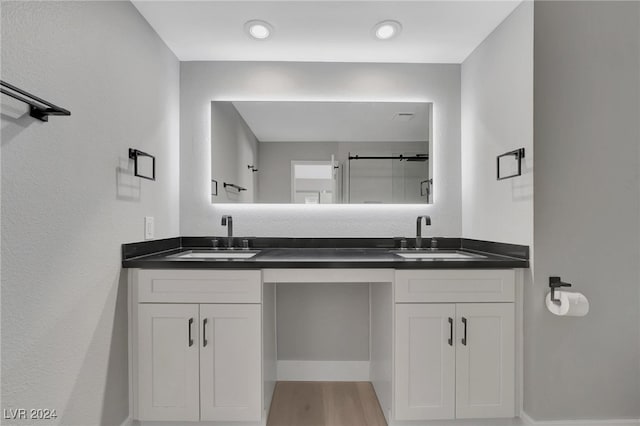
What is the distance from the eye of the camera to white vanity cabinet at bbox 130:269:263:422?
5.56ft

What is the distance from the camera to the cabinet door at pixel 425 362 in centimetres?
171

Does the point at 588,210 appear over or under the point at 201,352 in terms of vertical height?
over

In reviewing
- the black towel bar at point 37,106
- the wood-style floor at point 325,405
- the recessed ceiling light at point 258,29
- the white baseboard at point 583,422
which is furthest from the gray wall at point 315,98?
the black towel bar at point 37,106

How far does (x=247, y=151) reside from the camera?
95.9 inches

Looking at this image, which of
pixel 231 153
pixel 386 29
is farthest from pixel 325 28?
pixel 231 153

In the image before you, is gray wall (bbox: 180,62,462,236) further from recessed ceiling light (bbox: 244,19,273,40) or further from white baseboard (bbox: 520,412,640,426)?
white baseboard (bbox: 520,412,640,426)

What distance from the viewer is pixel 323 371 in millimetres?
2395

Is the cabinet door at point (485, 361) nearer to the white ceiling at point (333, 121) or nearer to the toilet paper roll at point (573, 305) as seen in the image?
the toilet paper roll at point (573, 305)

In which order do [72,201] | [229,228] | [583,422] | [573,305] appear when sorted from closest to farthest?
[72,201] < [573,305] < [583,422] < [229,228]

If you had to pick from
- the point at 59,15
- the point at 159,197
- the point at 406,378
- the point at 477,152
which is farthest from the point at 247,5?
the point at 406,378

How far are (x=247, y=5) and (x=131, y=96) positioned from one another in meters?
0.75

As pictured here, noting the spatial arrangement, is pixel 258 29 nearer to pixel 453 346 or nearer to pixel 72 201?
pixel 72 201

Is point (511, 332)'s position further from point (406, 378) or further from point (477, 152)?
point (477, 152)

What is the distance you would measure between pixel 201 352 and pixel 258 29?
175 cm
